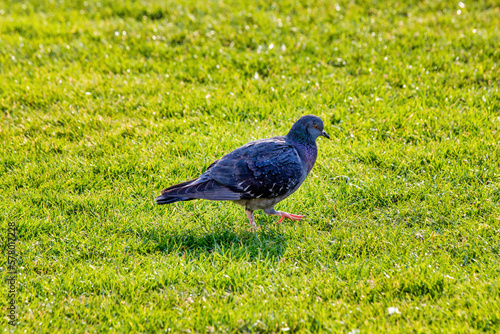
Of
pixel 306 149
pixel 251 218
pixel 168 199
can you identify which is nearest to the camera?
pixel 168 199

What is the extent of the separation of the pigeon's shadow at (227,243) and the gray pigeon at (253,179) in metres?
0.25

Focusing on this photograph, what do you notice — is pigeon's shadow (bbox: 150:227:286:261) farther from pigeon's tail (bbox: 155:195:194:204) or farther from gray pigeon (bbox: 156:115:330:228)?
pigeon's tail (bbox: 155:195:194:204)

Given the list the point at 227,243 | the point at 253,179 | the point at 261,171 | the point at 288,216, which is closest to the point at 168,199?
the point at 227,243

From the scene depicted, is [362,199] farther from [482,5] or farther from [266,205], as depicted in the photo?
[482,5]

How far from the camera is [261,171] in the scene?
500 cm

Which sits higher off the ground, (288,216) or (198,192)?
(198,192)

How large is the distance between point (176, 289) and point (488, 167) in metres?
3.92

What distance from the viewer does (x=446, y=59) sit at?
7.94 meters

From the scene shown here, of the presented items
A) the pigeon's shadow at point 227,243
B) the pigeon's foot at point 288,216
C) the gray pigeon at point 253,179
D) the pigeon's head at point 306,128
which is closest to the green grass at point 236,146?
the pigeon's shadow at point 227,243

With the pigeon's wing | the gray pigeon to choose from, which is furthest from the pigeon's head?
the pigeon's wing

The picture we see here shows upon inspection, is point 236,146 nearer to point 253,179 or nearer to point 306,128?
point 306,128

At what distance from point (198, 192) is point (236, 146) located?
1.63 m

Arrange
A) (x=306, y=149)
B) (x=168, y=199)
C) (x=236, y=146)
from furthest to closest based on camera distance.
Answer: (x=236, y=146), (x=306, y=149), (x=168, y=199)

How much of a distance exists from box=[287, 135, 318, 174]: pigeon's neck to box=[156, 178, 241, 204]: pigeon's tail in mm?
915
